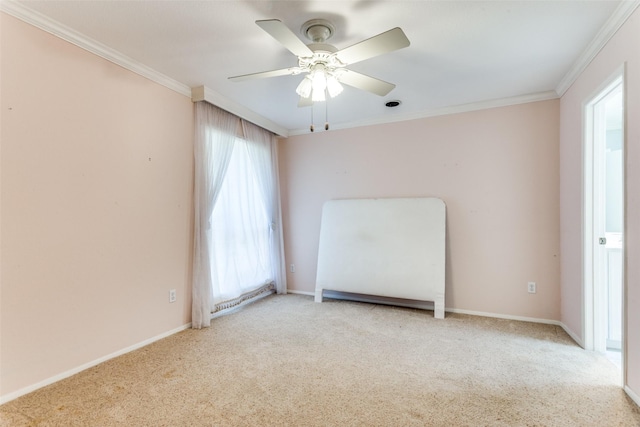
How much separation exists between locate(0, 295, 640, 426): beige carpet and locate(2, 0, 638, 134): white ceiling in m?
2.32

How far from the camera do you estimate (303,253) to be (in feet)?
14.3

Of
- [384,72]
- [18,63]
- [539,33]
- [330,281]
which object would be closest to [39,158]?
[18,63]

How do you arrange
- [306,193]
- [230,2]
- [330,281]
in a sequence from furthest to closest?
[306,193] < [330,281] < [230,2]

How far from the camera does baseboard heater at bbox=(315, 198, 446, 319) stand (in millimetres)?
3432

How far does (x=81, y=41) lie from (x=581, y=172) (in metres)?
3.96

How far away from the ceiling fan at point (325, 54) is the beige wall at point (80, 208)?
1.15 metres

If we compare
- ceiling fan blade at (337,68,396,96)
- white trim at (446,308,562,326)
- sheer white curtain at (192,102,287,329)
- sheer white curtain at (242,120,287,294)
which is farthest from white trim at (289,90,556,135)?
white trim at (446,308,562,326)

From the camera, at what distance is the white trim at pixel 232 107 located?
300cm

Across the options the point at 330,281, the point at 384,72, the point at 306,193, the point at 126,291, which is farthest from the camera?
the point at 306,193

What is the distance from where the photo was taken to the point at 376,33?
2088 millimetres

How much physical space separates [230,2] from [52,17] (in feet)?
3.87

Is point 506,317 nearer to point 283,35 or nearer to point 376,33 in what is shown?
point 376,33

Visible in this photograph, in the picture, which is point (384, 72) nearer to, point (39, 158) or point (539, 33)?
point (539, 33)

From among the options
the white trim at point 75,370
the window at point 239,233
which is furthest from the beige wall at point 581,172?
the white trim at point 75,370
